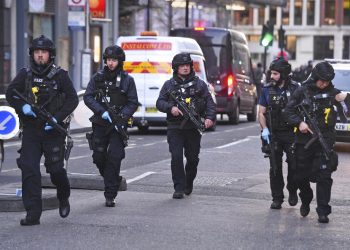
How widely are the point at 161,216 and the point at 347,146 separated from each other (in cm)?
1105

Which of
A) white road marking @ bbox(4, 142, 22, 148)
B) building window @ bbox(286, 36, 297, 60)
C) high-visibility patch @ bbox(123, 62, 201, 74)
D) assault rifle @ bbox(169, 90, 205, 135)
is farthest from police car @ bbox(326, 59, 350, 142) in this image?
building window @ bbox(286, 36, 297, 60)

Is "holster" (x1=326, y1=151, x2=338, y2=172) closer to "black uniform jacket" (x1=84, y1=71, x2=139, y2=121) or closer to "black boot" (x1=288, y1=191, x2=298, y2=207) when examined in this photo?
"black boot" (x1=288, y1=191, x2=298, y2=207)

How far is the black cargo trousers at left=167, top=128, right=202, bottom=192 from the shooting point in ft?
35.2

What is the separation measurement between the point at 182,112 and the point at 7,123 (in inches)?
86.2

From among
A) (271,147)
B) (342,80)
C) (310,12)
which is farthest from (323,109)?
(310,12)

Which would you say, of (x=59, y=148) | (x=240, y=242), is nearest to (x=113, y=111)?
(x=59, y=148)

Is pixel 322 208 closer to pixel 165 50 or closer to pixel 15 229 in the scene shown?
pixel 15 229

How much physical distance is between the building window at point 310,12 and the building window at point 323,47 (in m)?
1.82

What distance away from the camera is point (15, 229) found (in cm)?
829

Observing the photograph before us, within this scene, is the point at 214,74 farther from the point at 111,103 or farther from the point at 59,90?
the point at 59,90

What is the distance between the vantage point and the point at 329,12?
9425 centimetres

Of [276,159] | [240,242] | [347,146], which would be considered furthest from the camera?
[347,146]

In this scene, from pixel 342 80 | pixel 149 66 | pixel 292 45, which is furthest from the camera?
pixel 292 45

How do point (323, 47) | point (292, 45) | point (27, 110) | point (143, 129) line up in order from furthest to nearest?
point (292, 45)
point (323, 47)
point (143, 129)
point (27, 110)
